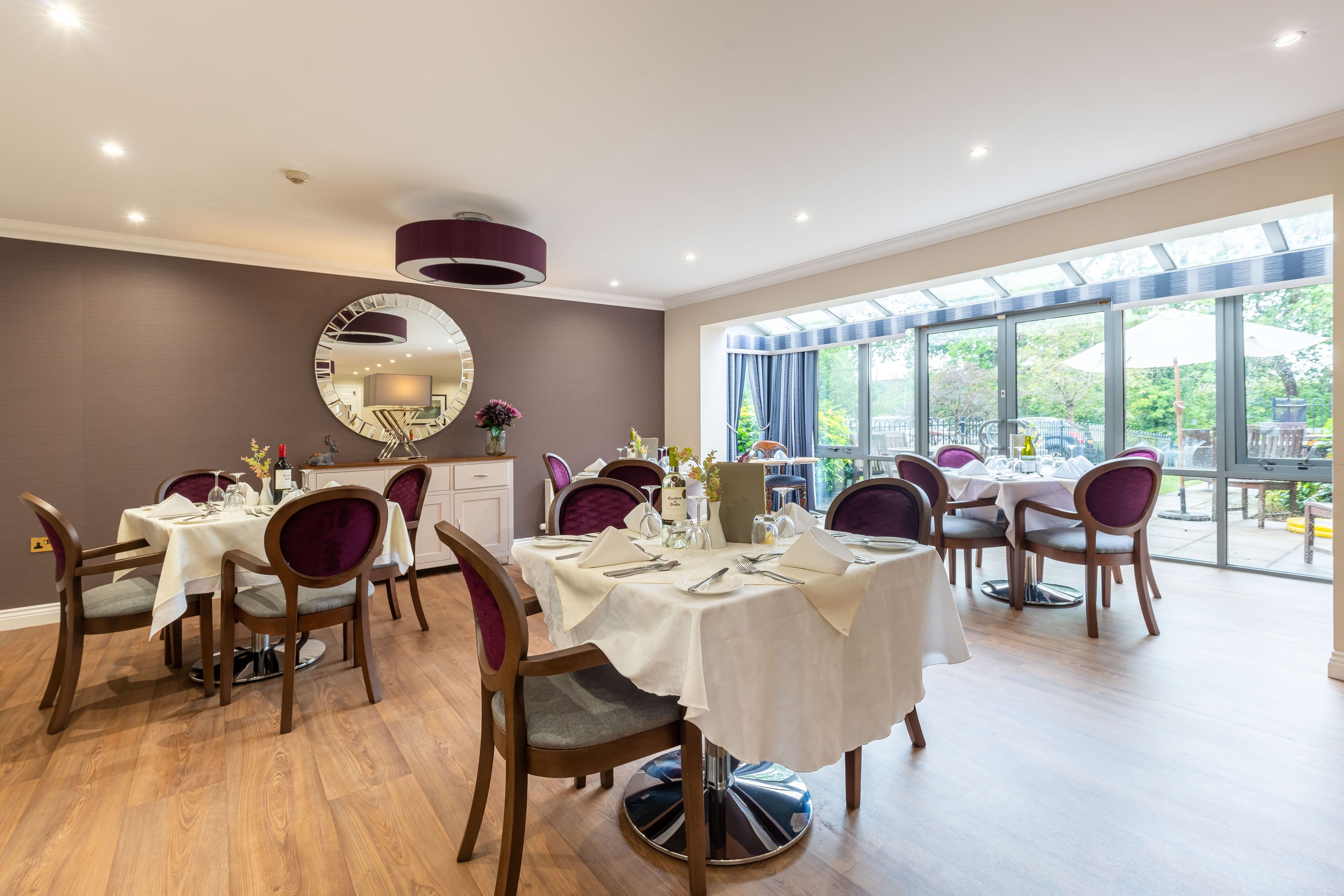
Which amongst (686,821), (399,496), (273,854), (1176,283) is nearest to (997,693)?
(686,821)

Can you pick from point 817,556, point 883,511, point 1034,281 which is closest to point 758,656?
point 817,556

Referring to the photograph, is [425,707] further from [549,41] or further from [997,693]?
[549,41]

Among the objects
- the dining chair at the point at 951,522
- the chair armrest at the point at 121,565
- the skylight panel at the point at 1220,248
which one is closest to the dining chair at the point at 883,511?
the dining chair at the point at 951,522

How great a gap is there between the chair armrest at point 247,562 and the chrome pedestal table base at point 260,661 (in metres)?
0.47

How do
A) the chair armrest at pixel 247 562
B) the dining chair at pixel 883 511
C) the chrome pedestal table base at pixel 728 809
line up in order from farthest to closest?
the chair armrest at pixel 247 562
the dining chair at pixel 883 511
the chrome pedestal table base at pixel 728 809

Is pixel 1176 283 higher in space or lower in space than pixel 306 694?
higher

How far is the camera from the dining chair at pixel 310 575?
268cm

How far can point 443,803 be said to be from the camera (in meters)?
2.11

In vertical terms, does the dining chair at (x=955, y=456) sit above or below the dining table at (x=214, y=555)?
above

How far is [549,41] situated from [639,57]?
34cm

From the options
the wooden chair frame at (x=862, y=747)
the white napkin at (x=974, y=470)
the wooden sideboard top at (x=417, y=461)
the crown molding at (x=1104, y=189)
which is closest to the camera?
the wooden chair frame at (x=862, y=747)

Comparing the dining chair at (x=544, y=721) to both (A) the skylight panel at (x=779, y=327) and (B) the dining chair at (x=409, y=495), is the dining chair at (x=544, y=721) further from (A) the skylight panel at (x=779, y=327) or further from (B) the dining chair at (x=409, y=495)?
(A) the skylight panel at (x=779, y=327)

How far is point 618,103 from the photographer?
8.90 ft

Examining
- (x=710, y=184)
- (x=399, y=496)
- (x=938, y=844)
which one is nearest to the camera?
(x=938, y=844)
